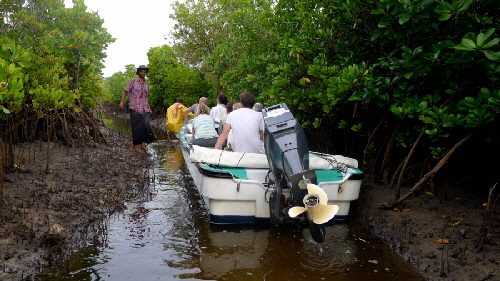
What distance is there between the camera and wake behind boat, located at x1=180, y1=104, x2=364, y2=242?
4027 mm

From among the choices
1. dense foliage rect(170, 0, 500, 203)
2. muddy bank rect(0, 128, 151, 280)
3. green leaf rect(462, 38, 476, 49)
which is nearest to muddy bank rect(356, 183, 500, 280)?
dense foliage rect(170, 0, 500, 203)

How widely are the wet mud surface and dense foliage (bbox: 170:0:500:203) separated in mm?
575

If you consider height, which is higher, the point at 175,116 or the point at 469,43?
the point at 469,43

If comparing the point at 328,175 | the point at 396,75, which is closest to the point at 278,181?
the point at 328,175

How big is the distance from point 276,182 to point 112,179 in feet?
12.5

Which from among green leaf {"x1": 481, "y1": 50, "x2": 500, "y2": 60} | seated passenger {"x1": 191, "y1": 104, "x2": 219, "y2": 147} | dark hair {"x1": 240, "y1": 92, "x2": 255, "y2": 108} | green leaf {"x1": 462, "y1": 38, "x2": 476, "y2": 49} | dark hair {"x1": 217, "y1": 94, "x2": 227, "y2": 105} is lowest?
seated passenger {"x1": 191, "y1": 104, "x2": 219, "y2": 147}

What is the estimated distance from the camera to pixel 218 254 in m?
4.43

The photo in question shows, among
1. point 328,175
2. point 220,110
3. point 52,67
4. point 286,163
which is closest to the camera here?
point 286,163

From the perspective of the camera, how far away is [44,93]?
7.42m

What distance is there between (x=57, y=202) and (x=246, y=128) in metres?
2.63

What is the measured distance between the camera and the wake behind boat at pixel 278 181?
4.03 metres

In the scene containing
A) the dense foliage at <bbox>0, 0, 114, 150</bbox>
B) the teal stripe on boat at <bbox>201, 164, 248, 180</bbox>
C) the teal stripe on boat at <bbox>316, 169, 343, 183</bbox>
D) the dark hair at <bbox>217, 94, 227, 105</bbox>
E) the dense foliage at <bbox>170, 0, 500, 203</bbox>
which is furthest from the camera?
the dark hair at <bbox>217, 94, 227, 105</bbox>

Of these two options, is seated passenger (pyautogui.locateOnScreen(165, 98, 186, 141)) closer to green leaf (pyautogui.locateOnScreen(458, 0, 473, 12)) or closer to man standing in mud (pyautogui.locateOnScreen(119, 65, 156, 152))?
man standing in mud (pyautogui.locateOnScreen(119, 65, 156, 152))

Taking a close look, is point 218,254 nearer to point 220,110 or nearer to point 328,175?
point 328,175
